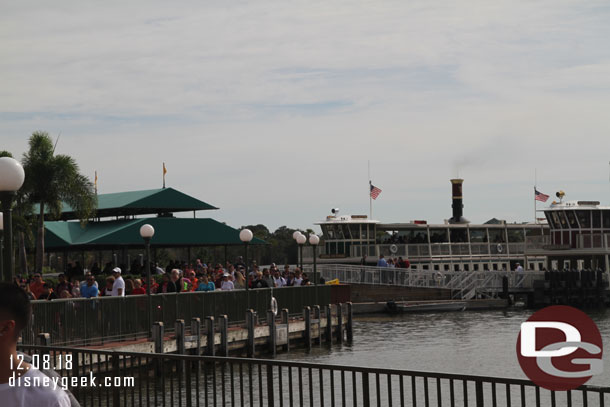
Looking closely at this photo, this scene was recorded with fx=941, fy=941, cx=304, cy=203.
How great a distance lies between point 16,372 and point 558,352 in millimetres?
20888

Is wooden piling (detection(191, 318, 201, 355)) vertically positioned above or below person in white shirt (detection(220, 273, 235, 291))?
below

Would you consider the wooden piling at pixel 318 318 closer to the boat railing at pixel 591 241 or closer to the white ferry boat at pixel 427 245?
the white ferry boat at pixel 427 245

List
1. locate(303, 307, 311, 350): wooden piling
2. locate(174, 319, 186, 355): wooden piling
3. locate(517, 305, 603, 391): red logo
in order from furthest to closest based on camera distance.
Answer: locate(303, 307, 311, 350): wooden piling < locate(174, 319, 186, 355): wooden piling < locate(517, 305, 603, 391): red logo

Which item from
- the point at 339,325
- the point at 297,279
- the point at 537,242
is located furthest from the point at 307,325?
the point at 537,242

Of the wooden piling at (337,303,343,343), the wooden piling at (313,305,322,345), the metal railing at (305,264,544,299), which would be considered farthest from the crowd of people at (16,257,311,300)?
the metal railing at (305,264,544,299)

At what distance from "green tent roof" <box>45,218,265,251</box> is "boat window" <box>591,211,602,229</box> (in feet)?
95.0

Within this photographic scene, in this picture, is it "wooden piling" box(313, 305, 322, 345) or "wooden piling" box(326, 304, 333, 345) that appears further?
"wooden piling" box(326, 304, 333, 345)

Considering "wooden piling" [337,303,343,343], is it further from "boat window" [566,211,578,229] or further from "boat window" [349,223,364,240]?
"boat window" [566,211,578,229]

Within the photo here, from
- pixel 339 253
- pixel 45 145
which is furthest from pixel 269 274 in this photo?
pixel 339 253

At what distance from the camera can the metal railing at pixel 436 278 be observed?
56.0 m

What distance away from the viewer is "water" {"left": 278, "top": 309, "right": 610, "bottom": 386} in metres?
31.0

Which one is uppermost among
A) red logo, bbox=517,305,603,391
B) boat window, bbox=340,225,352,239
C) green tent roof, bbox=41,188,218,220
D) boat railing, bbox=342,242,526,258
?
green tent roof, bbox=41,188,218,220

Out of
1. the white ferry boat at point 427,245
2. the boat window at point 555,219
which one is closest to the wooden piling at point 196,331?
the white ferry boat at point 427,245

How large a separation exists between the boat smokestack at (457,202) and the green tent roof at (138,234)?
3667 centimetres
